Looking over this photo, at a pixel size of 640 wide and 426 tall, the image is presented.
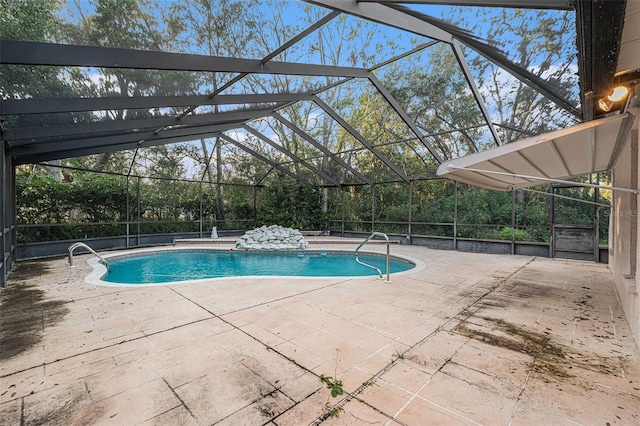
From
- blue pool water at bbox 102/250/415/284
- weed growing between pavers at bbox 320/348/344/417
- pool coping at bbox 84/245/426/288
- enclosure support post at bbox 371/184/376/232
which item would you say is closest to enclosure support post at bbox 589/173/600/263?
pool coping at bbox 84/245/426/288

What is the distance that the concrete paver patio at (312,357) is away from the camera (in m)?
1.87

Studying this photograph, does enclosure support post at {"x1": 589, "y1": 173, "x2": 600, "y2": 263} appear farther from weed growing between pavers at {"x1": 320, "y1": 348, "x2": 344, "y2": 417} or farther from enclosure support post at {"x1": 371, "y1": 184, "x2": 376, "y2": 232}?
weed growing between pavers at {"x1": 320, "y1": 348, "x2": 344, "y2": 417}

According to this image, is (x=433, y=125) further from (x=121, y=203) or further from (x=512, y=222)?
(x=121, y=203)

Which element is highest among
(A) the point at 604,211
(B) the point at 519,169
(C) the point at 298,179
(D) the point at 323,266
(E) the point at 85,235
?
(C) the point at 298,179

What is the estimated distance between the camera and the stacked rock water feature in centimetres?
1077

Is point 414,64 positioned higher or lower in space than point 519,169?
higher

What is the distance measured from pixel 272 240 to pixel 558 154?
367 inches

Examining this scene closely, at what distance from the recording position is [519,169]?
425 cm

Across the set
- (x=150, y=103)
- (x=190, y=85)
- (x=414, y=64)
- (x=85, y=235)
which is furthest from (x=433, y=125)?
(x=85, y=235)

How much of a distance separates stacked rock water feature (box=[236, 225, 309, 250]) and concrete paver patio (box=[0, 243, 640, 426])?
19.6 feet

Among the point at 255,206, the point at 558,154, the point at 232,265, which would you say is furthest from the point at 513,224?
the point at 255,206

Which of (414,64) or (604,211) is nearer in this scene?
(414,64)

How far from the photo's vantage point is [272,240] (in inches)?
443

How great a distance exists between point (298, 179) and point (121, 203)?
744cm
